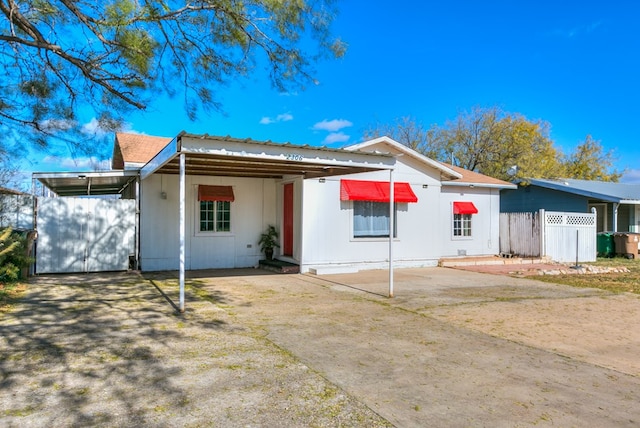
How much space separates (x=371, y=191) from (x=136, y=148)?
7.53 meters

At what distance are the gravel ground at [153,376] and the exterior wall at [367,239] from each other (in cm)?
581

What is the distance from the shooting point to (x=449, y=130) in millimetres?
32125

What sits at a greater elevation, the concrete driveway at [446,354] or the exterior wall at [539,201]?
the exterior wall at [539,201]

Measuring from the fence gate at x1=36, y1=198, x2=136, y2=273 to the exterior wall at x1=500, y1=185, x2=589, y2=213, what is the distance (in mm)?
18053

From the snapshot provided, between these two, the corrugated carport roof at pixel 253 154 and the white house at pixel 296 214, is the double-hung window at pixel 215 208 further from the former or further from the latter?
the corrugated carport roof at pixel 253 154

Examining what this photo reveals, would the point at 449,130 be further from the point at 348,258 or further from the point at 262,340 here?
the point at 262,340

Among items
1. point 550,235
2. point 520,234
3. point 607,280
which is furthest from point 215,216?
point 550,235

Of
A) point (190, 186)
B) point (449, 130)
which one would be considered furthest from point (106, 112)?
point (449, 130)

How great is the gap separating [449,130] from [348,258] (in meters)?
22.8

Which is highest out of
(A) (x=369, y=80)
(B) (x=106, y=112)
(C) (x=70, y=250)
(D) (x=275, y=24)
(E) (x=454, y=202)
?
(A) (x=369, y=80)

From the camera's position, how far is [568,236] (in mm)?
15945

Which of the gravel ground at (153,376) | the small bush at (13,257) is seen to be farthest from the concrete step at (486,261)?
the small bush at (13,257)

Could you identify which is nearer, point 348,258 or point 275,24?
point 275,24

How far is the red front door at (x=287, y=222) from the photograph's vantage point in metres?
12.7
